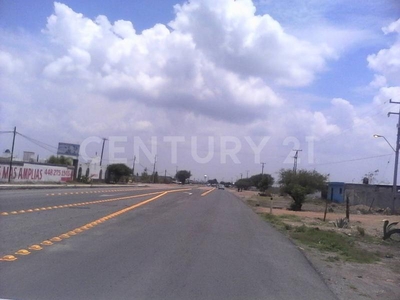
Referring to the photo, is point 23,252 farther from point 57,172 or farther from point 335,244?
point 57,172

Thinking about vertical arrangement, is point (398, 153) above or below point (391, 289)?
above

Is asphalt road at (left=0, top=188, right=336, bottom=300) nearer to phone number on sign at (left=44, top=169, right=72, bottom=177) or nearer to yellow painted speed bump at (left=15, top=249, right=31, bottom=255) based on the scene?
yellow painted speed bump at (left=15, top=249, right=31, bottom=255)

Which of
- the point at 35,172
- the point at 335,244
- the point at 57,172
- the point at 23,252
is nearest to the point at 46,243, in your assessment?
the point at 23,252

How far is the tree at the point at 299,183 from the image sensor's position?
5042 centimetres

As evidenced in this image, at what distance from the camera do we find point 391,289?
33.9ft

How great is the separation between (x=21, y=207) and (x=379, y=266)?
14986mm

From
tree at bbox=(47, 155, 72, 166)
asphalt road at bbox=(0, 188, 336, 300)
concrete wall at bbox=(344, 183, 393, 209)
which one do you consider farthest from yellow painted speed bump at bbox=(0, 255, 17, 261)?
tree at bbox=(47, 155, 72, 166)

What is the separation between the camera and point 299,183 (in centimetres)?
5356

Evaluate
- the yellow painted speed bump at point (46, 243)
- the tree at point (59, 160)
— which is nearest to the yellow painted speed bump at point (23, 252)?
the yellow painted speed bump at point (46, 243)

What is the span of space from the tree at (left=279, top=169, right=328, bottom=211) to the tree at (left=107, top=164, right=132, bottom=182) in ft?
154

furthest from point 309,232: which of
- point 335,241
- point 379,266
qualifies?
point 379,266

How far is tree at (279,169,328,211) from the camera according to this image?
5042cm

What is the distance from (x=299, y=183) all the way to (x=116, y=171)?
5248 centimetres

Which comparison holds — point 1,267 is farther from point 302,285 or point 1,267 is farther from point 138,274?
point 302,285
